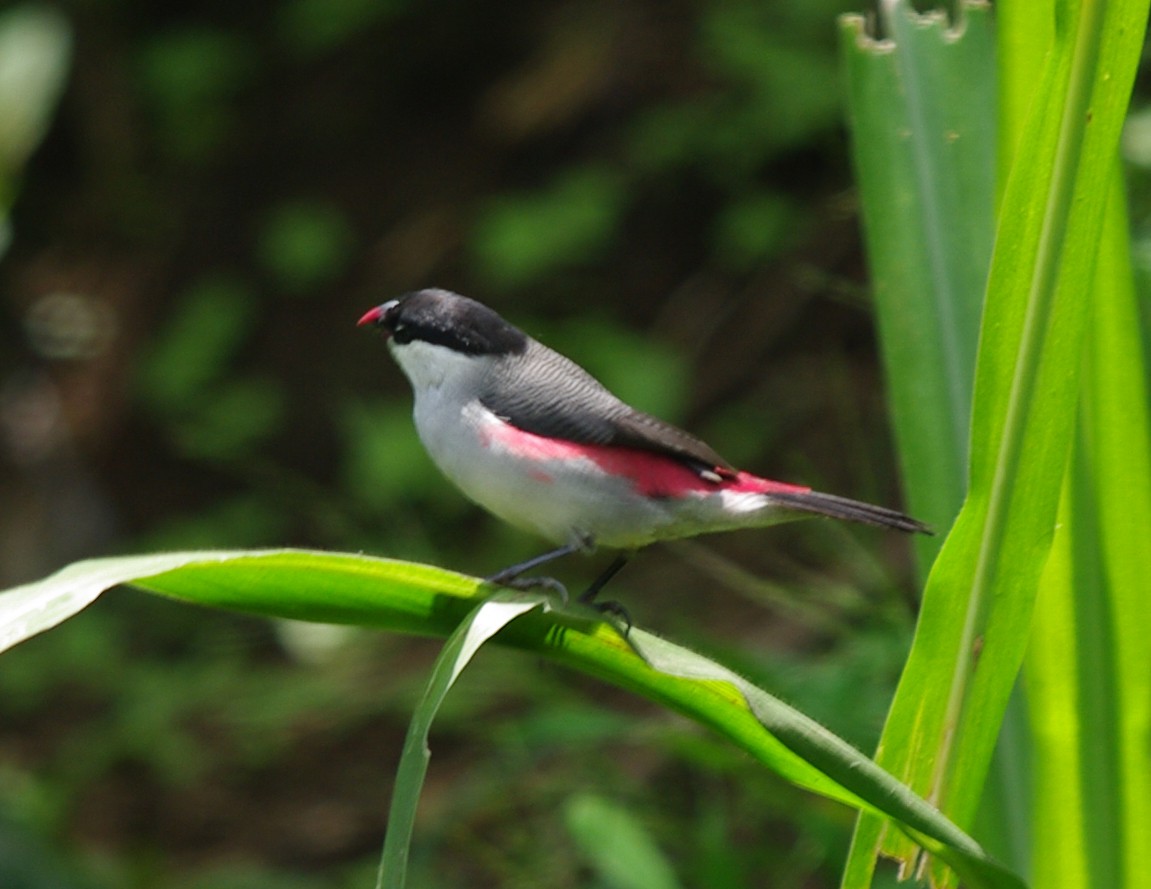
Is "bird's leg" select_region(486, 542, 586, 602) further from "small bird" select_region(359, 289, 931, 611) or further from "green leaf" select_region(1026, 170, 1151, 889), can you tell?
"green leaf" select_region(1026, 170, 1151, 889)

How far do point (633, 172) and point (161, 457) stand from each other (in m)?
2.08

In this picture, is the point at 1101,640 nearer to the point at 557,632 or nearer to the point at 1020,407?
the point at 1020,407

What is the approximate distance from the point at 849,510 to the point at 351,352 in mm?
3806

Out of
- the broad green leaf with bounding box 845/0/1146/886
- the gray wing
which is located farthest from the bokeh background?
the broad green leaf with bounding box 845/0/1146/886

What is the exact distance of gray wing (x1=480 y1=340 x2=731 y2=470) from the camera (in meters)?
1.59

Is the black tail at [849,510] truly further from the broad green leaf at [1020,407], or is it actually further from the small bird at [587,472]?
the broad green leaf at [1020,407]

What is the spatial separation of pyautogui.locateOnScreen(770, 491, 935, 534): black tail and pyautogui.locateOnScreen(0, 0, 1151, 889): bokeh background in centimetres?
129

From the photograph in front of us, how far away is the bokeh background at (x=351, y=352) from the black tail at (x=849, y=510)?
129 centimetres

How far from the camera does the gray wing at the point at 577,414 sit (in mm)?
1591

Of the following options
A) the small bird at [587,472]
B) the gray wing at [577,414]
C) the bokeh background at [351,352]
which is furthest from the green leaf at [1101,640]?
the bokeh background at [351,352]

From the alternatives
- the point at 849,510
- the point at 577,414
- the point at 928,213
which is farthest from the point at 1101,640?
the point at 577,414

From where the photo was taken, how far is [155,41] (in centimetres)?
574

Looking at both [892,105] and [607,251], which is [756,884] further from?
[607,251]

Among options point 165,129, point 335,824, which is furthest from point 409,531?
point 165,129
